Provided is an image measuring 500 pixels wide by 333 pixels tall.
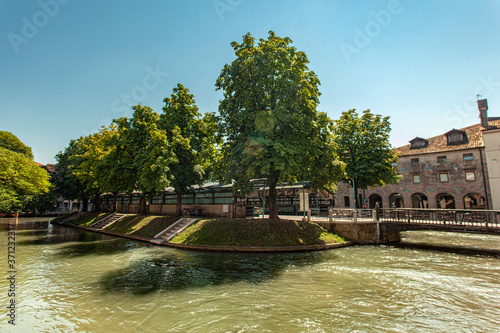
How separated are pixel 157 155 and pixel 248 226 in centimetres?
1207

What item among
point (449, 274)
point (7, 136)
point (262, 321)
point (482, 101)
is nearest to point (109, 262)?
point (262, 321)

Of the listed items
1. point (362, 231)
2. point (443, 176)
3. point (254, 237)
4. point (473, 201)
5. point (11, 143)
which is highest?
point (11, 143)

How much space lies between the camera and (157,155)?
81.0 ft

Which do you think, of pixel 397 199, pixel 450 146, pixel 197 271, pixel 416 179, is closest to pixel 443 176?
pixel 416 179

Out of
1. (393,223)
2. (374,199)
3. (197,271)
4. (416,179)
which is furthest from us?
(374,199)

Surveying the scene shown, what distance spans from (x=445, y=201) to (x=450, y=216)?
25.7m

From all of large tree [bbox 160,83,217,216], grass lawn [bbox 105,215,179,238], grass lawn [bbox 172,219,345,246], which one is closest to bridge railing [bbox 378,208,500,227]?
grass lawn [bbox 172,219,345,246]

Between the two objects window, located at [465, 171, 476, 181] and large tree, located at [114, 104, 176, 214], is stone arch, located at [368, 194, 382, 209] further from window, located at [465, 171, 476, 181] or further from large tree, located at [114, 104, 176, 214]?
large tree, located at [114, 104, 176, 214]

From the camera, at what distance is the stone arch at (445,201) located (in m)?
37.8

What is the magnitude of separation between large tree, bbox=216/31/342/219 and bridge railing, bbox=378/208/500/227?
656 centimetres

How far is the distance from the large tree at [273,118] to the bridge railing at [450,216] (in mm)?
6564

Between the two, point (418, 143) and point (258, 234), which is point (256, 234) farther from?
point (418, 143)

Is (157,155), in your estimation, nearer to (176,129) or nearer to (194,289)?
(176,129)

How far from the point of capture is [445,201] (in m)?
39.1
